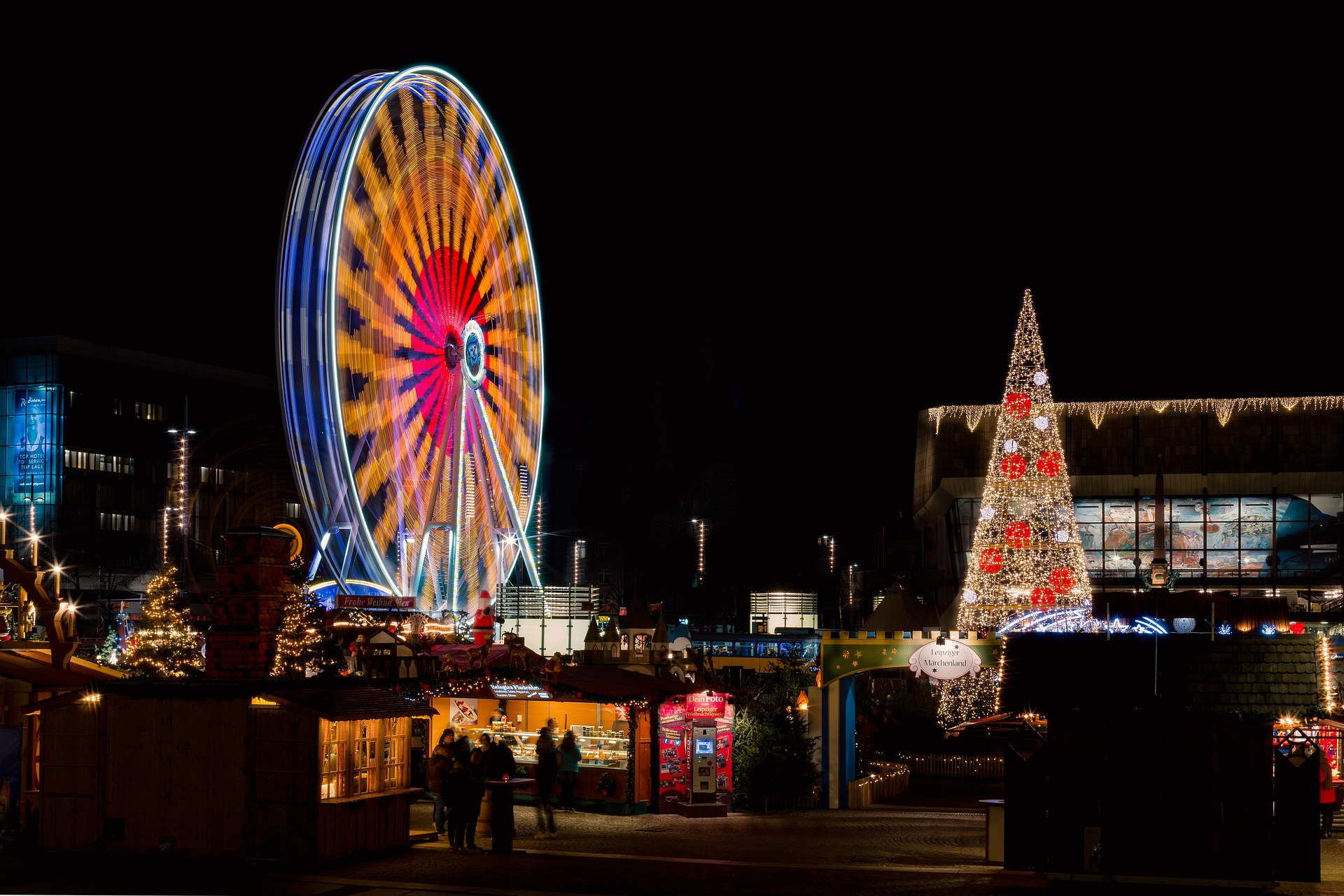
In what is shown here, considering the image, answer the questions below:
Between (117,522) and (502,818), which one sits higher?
(117,522)

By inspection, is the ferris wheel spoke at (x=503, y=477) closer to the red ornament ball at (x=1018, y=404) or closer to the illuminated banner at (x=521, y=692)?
the illuminated banner at (x=521, y=692)

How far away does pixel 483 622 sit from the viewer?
3184 centimetres

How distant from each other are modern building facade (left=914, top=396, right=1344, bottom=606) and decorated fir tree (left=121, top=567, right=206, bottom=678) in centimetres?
4801

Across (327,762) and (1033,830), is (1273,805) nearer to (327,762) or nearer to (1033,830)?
(1033,830)

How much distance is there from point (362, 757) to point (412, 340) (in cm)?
1573

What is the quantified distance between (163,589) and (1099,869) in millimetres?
13400

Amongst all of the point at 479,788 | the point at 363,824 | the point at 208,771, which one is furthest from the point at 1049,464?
the point at 208,771

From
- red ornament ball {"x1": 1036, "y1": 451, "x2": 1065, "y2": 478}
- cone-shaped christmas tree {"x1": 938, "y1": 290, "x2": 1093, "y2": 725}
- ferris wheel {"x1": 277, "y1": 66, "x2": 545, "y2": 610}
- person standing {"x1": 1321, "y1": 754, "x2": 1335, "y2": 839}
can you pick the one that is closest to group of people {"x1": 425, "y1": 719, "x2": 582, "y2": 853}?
ferris wheel {"x1": 277, "y1": 66, "x2": 545, "y2": 610}

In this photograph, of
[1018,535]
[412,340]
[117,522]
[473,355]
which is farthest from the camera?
[117,522]

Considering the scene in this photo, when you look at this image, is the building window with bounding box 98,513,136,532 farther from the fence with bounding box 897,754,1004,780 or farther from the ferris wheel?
the fence with bounding box 897,754,1004,780

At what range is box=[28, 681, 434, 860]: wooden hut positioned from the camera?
1745 centimetres

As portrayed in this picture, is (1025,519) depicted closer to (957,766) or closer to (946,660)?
(957,766)

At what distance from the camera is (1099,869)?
1645 cm

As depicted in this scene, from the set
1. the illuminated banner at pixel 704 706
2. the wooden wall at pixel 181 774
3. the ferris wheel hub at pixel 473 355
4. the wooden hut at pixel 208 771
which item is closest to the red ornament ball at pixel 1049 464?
the ferris wheel hub at pixel 473 355
